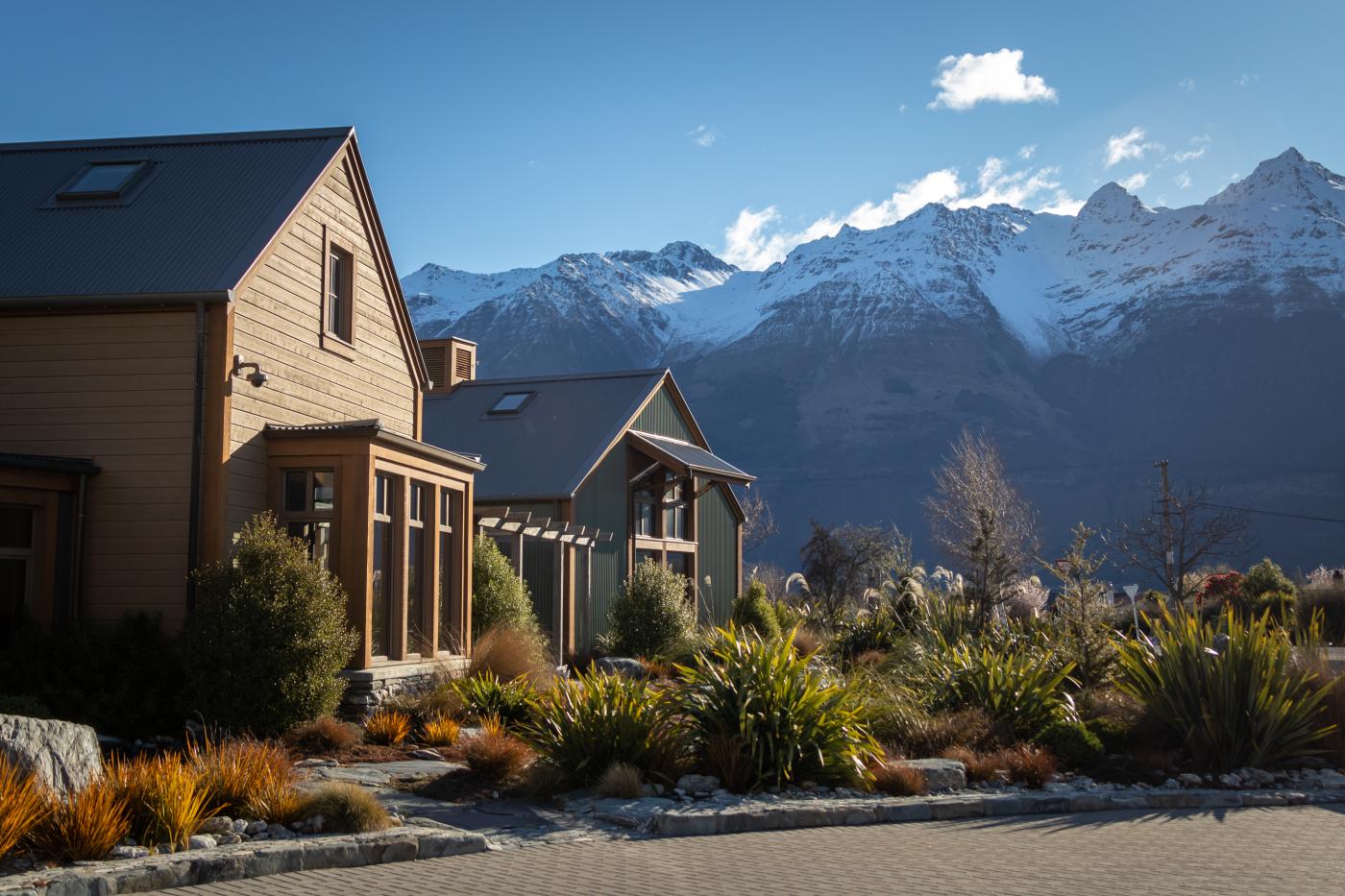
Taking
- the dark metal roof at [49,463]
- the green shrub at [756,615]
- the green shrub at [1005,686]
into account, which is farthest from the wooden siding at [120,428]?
the green shrub at [756,615]

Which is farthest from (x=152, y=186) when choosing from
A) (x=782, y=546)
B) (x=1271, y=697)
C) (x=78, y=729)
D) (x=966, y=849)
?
(x=782, y=546)

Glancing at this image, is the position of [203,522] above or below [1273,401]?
below

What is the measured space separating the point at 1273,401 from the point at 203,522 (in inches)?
5830

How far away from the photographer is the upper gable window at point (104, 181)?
16.0 meters

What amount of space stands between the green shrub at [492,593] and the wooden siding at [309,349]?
2241 millimetres

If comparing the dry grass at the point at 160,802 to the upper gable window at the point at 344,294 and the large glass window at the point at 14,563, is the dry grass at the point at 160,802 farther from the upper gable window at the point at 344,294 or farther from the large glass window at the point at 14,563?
the upper gable window at the point at 344,294

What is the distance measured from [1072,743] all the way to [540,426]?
17056mm

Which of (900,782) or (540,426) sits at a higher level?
(540,426)

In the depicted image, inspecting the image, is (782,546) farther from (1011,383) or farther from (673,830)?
(673,830)

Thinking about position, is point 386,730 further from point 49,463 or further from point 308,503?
point 49,463

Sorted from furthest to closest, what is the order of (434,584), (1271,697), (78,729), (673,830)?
(434,584) → (1271,697) → (673,830) → (78,729)

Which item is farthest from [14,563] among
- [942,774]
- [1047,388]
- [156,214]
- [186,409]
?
[1047,388]

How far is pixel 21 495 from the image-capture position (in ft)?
41.9

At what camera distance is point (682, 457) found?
2703 cm
